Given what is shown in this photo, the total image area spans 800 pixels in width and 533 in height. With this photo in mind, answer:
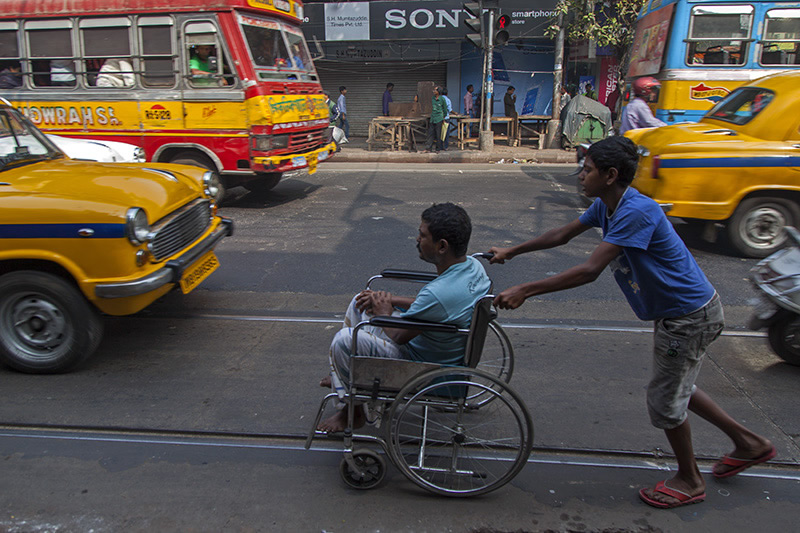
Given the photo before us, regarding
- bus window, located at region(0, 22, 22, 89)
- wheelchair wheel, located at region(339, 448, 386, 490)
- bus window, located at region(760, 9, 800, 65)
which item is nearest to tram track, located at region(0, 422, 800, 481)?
wheelchair wheel, located at region(339, 448, 386, 490)

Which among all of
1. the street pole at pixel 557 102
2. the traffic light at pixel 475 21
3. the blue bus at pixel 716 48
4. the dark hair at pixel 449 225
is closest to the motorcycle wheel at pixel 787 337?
the dark hair at pixel 449 225

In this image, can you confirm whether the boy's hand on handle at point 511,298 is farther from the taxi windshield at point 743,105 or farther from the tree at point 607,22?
the tree at point 607,22

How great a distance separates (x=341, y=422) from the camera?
122 inches

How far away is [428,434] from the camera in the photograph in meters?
3.23

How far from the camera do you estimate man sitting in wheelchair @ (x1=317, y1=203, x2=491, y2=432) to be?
8.95 feet

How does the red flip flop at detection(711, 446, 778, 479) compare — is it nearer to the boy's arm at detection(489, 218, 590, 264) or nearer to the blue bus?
the boy's arm at detection(489, 218, 590, 264)

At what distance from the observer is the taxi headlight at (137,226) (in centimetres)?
370

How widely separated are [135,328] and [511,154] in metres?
11.7

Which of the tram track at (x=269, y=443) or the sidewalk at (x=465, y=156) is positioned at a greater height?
the sidewalk at (x=465, y=156)

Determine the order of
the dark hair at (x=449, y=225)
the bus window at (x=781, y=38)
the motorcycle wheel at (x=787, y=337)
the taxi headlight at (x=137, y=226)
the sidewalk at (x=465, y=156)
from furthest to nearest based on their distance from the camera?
the sidewalk at (x=465, y=156) → the bus window at (x=781, y=38) → the motorcycle wheel at (x=787, y=337) → the taxi headlight at (x=137, y=226) → the dark hair at (x=449, y=225)

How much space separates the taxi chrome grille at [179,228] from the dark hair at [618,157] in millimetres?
2721

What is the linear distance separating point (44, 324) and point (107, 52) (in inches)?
238

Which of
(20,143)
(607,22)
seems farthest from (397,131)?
(20,143)

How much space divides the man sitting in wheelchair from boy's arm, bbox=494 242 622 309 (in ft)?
0.83
